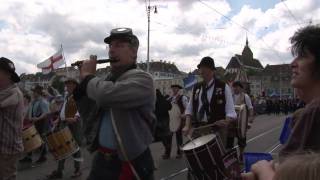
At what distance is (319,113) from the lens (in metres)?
Answer: 2.61

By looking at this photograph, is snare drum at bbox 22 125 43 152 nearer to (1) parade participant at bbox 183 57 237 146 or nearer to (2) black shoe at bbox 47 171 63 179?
(2) black shoe at bbox 47 171 63 179

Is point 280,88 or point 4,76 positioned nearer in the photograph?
point 4,76

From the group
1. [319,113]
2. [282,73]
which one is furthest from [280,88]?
[319,113]

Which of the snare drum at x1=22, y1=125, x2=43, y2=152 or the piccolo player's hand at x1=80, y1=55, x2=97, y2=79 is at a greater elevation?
the piccolo player's hand at x1=80, y1=55, x2=97, y2=79

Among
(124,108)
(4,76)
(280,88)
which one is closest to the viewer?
(124,108)

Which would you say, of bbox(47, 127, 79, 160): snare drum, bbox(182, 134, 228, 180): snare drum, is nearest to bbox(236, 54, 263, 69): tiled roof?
bbox(47, 127, 79, 160): snare drum

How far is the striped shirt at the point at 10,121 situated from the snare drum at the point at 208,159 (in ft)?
5.82

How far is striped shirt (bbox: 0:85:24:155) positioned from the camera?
4.88 m

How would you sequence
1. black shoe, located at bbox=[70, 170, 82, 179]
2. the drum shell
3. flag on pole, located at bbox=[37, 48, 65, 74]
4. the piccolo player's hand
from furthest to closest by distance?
1. flag on pole, located at bbox=[37, 48, 65, 74]
2. the drum shell
3. black shoe, located at bbox=[70, 170, 82, 179]
4. the piccolo player's hand

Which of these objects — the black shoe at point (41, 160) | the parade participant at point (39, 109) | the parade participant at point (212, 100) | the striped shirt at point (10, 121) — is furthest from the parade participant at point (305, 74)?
the parade participant at point (39, 109)

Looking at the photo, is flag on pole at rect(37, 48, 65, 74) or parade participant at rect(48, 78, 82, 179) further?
flag on pole at rect(37, 48, 65, 74)

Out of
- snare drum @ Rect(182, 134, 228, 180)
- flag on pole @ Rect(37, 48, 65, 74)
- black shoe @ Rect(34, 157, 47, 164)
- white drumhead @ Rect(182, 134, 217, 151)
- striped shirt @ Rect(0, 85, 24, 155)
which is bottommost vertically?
black shoe @ Rect(34, 157, 47, 164)

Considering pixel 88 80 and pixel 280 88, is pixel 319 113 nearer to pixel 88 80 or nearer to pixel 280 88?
pixel 88 80

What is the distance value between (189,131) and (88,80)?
10.9 feet
